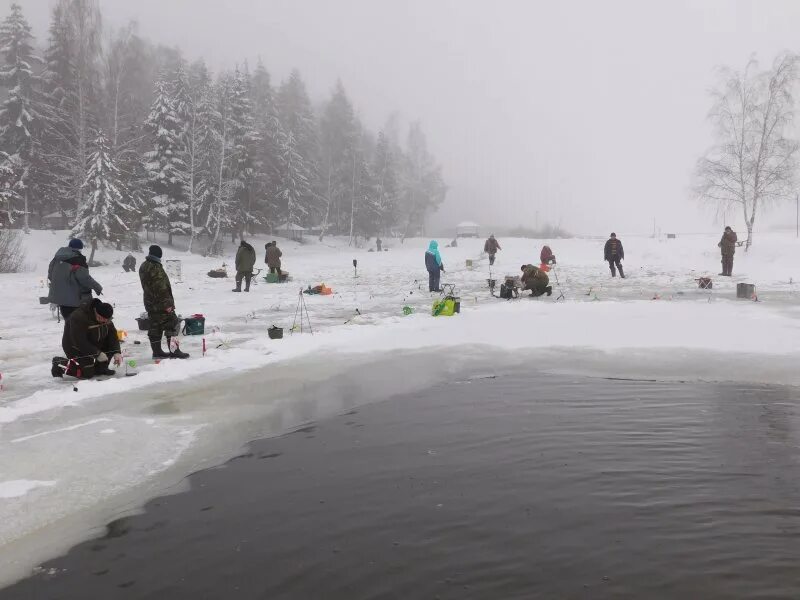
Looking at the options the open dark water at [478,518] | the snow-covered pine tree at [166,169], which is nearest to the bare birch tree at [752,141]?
the open dark water at [478,518]

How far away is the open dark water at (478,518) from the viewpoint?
3369 mm

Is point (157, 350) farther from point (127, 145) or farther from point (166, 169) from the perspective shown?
point (166, 169)

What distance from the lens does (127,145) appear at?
3681 centimetres

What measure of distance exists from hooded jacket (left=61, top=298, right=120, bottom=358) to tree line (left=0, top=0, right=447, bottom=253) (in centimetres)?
2252

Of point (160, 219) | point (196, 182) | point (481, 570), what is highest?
point (196, 182)

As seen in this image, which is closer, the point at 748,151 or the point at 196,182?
the point at 748,151

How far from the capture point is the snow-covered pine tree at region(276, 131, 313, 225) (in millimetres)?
47938

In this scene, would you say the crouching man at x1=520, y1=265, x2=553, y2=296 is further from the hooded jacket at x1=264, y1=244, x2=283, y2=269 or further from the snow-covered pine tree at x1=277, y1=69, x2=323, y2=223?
the snow-covered pine tree at x1=277, y1=69, x2=323, y2=223

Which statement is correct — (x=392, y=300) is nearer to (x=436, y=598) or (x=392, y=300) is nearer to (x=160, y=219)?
(x=436, y=598)

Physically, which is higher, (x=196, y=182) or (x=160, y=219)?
(x=196, y=182)

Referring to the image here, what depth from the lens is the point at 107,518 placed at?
14.1 feet

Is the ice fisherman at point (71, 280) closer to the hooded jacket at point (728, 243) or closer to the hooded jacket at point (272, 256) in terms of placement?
the hooded jacket at point (272, 256)

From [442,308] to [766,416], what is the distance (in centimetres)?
870

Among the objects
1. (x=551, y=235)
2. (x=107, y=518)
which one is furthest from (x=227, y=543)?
(x=551, y=235)
